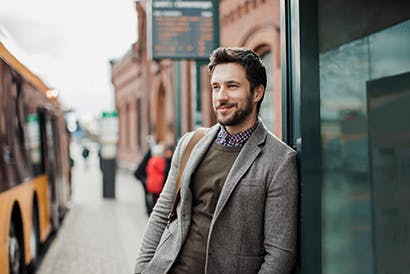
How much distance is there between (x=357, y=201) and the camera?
8.86 feet

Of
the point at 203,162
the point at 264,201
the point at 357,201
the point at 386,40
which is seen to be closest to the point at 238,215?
the point at 264,201

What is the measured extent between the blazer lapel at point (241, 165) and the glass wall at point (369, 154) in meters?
0.36

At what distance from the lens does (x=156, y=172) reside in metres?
9.69

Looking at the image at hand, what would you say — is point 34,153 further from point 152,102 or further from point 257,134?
point 152,102

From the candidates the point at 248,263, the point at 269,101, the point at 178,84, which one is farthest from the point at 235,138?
the point at 178,84

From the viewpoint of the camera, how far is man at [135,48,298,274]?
2348 mm

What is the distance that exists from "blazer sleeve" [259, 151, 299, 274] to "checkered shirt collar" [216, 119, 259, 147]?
0.72 ft

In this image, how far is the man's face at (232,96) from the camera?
246cm

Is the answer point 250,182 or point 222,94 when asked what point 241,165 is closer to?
point 250,182

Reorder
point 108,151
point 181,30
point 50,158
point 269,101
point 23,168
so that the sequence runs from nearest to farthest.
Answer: point 23,168 → point 50,158 → point 181,30 → point 269,101 → point 108,151

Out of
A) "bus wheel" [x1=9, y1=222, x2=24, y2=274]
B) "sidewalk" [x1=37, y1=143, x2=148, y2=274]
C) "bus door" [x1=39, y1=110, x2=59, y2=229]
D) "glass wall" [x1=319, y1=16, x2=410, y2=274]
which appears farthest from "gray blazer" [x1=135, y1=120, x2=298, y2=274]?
"bus door" [x1=39, y1=110, x2=59, y2=229]

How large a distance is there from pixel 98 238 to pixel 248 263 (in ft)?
27.6

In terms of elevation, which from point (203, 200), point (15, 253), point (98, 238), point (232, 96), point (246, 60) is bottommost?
point (98, 238)

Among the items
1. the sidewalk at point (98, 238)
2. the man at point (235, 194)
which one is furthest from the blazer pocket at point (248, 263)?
the sidewalk at point (98, 238)
